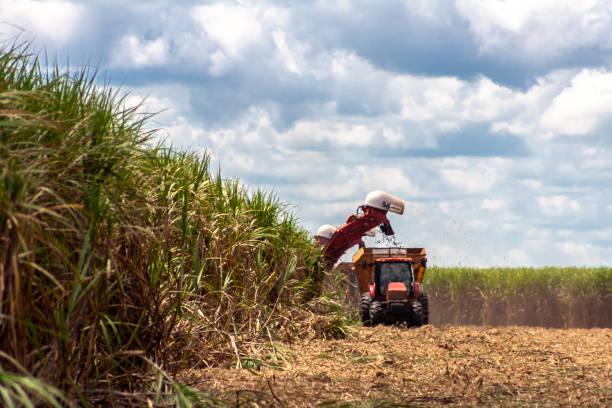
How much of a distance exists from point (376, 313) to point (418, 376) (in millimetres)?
7922

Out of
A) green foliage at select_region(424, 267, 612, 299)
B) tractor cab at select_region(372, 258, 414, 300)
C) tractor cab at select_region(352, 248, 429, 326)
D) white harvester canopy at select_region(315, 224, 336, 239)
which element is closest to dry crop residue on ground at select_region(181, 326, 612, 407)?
tractor cab at select_region(352, 248, 429, 326)

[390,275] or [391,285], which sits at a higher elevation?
[390,275]

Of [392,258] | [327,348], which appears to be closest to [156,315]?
[327,348]

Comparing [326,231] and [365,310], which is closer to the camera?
[365,310]

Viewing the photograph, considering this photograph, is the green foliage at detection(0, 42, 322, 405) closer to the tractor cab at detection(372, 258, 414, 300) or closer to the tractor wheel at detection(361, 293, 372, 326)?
the tractor wheel at detection(361, 293, 372, 326)

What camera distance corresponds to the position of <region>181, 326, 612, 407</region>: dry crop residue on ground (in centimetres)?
655

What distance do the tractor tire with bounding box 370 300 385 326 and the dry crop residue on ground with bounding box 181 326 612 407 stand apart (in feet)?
12.1

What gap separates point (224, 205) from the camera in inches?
382

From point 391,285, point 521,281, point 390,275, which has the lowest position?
point 391,285

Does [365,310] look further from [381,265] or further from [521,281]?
[521,281]

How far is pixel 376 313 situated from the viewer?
16156mm

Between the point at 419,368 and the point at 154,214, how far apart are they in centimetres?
392

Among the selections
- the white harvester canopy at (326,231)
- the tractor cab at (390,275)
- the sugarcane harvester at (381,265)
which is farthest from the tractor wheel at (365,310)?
the white harvester canopy at (326,231)

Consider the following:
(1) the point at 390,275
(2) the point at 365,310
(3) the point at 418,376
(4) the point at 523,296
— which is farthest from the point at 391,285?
(4) the point at 523,296
